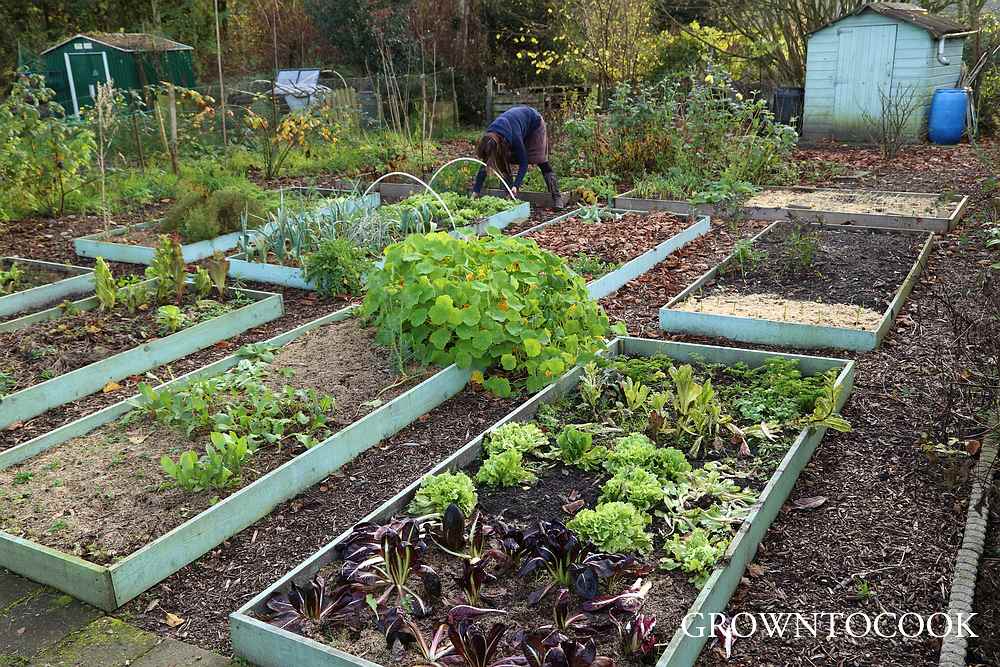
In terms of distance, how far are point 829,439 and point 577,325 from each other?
138cm

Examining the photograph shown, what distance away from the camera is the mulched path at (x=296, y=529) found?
3.02 m

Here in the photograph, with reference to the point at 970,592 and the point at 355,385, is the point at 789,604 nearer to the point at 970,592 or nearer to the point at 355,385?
the point at 970,592

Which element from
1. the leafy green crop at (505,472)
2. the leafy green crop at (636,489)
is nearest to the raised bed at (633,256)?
the leafy green crop at (505,472)

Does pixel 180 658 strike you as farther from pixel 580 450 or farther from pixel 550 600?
pixel 580 450

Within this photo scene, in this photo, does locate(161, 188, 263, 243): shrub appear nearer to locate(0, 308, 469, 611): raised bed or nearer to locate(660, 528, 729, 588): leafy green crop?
locate(0, 308, 469, 611): raised bed

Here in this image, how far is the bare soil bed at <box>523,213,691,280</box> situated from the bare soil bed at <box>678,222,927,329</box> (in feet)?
2.77

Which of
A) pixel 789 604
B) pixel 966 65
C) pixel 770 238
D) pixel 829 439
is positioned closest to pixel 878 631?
pixel 789 604

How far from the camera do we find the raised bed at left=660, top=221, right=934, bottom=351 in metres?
5.06

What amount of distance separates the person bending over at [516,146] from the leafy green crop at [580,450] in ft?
17.1

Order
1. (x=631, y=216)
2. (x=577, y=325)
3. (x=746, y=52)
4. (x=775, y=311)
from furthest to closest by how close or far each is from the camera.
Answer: (x=746, y=52) < (x=631, y=216) < (x=775, y=311) < (x=577, y=325)

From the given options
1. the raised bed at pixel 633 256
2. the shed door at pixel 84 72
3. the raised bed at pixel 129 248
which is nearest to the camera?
the raised bed at pixel 633 256

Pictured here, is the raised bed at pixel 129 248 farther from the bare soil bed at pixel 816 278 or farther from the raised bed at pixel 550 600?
the raised bed at pixel 550 600

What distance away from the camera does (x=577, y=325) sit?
454 cm

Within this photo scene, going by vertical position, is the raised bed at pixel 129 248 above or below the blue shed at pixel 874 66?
below
